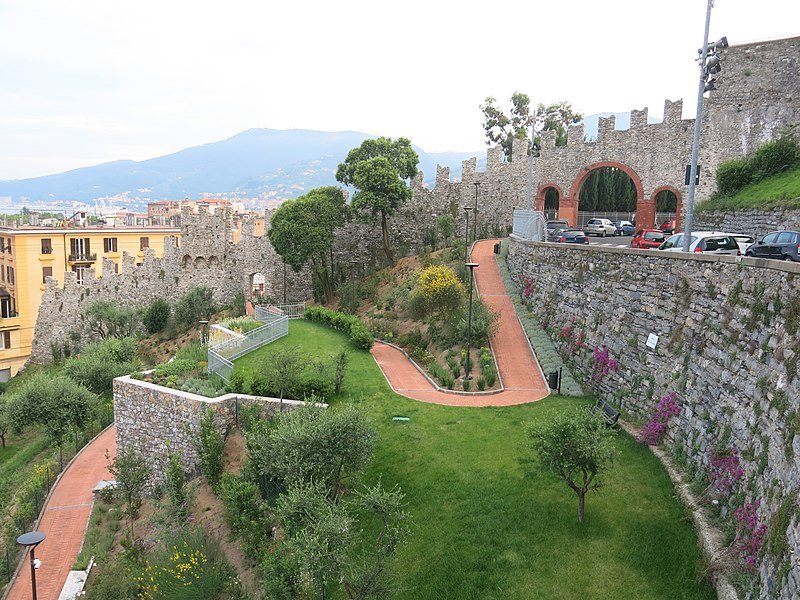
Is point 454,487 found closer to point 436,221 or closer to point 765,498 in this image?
point 765,498

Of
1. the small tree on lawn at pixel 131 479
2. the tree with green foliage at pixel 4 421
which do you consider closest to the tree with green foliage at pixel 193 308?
the tree with green foliage at pixel 4 421

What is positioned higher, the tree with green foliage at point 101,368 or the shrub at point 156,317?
the shrub at point 156,317

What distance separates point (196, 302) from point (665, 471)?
2811 centimetres

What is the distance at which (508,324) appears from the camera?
73.0 ft

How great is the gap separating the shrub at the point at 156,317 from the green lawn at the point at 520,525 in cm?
2311

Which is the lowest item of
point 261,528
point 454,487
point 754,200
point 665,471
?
point 261,528

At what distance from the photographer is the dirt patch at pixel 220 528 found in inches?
496

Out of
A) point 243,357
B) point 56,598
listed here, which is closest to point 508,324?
point 243,357

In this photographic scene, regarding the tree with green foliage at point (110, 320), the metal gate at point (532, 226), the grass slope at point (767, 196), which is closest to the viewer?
the grass slope at point (767, 196)

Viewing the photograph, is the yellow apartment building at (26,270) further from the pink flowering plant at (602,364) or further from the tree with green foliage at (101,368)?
the pink flowering plant at (602,364)

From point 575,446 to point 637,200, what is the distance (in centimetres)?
2468

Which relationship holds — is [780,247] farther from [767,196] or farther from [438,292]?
[438,292]

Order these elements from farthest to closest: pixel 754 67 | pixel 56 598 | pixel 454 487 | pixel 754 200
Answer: pixel 754 67 < pixel 754 200 < pixel 56 598 < pixel 454 487

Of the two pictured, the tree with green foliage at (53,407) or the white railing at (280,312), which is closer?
the tree with green foliage at (53,407)
